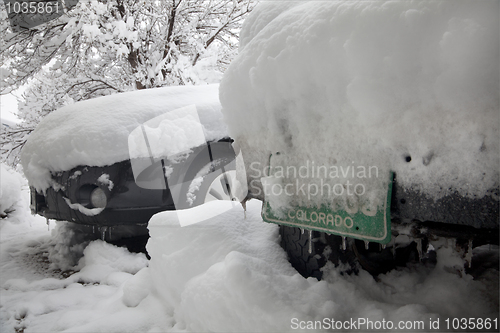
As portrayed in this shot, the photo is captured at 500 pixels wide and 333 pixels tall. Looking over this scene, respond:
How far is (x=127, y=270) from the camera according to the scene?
2.18m

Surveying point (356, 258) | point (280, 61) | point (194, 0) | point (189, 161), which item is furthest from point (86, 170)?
point (194, 0)

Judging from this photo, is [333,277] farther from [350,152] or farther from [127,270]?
[127,270]

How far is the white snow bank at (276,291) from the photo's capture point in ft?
3.22

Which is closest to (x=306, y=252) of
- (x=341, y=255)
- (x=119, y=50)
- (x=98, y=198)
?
(x=341, y=255)

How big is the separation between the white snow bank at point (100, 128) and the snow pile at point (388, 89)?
121cm

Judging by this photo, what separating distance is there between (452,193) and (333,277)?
0.60 metres

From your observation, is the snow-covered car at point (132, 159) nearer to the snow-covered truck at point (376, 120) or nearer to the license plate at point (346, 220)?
the snow-covered truck at point (376, 120)

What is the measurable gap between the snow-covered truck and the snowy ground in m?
0.15

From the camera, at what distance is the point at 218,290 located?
1.16 metres

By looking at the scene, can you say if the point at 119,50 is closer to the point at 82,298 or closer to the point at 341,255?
the point at 82,298

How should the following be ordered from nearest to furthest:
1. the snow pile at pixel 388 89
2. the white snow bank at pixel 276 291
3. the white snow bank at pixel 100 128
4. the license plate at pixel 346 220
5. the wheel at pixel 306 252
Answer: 1. the snow pile at pixel 388 89
2. the license plate at pixel 346 220
3. the white snow bank at pixel 276 291
4. the wheel at pixel 306 252
5. the white snow bank at pixel 100 128

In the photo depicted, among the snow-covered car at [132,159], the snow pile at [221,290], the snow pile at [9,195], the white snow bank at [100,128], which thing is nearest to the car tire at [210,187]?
the snow-covered car at [132,159]

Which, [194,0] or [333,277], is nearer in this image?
[333,277]

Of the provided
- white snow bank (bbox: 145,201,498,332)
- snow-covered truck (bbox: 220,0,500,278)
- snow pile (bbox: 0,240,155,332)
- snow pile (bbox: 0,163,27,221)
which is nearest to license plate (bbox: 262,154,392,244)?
snow-covered truck (bbox: 220,0,500,278)
